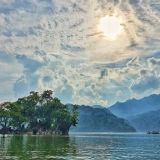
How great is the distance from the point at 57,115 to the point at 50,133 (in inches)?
593

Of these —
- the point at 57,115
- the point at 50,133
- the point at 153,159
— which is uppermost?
the point at 57,115

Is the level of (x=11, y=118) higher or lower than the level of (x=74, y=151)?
higher

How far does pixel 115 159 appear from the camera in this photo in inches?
1666

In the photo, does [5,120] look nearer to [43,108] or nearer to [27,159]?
[43,108]

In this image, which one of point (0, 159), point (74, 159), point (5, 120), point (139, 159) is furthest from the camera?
point (5, 120)

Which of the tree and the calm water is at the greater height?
the tree

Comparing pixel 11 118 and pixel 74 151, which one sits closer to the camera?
pixel 74 151

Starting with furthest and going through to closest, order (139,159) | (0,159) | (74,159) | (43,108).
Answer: (43,108) → (139,159) → (74,159) → (0,159)

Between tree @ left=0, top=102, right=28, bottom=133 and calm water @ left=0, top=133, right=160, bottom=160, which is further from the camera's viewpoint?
tree @ left=0, top=102, right=28, bottom=133

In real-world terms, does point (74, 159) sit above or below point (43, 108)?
below

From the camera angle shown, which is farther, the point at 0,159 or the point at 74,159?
the point at 74,159

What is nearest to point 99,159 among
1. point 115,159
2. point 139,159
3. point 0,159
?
point 115,159

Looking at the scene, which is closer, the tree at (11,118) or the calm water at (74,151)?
the calm water at (74,151)

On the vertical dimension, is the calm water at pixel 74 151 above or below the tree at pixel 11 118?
below
